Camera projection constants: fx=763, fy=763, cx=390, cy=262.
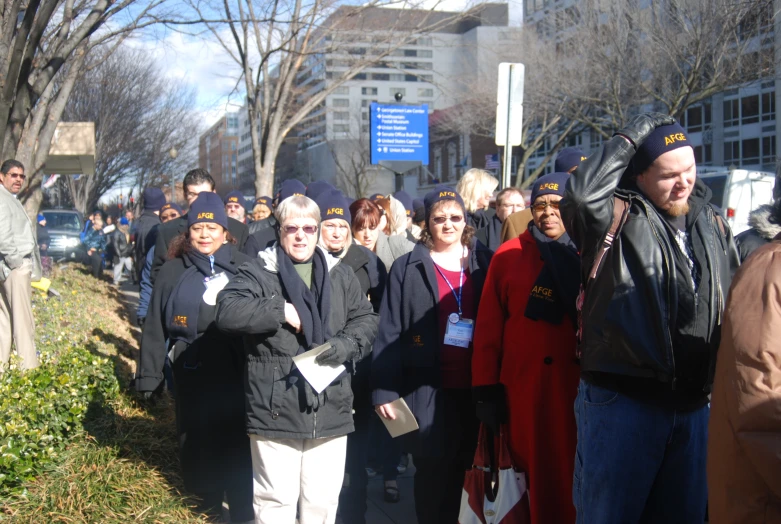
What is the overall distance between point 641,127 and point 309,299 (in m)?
1.88

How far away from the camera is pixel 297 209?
4113 millimetres

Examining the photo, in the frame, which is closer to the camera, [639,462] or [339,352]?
[639,462]

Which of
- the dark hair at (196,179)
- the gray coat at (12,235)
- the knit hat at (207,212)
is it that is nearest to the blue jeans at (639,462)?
the knit hat at (207,212)

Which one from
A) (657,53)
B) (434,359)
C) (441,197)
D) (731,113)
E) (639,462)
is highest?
(731,113)

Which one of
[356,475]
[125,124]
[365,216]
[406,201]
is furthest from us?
[125,124]

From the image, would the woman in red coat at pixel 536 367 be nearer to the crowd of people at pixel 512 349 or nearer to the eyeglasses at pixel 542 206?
the crowd of people at pixel 512 349

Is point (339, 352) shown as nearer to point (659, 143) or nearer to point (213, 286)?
point (213, 286)

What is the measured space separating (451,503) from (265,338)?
1510mm

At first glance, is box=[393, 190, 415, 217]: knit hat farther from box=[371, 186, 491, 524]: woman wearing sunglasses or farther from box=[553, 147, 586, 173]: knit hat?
box=[371, 186, 491, 524]: woman wearing sunglasses

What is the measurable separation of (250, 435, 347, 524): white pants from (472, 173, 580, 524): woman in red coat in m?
0.88

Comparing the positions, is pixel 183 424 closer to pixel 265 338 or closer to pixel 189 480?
pixel 189 480

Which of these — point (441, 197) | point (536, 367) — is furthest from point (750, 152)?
point (536, 367)

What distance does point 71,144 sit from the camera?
1902 centimetres

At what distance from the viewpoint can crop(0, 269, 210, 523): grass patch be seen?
176 inches
